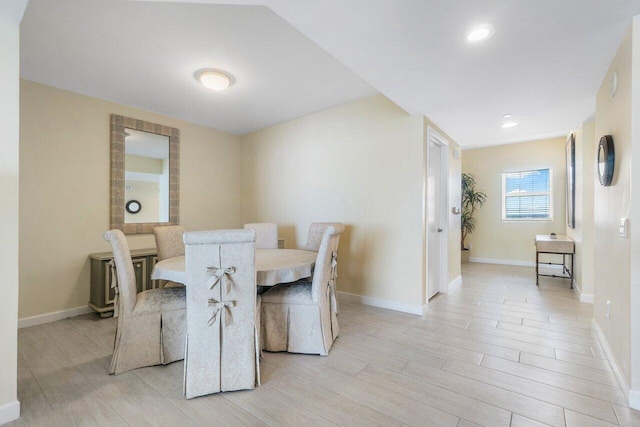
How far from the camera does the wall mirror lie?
3709mm

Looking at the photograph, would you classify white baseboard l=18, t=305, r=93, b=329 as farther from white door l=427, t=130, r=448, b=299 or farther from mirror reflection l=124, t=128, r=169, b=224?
white door l=427, t=130, r=448, b=299

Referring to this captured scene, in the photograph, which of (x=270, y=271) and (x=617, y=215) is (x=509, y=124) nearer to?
(x=617, y=215)

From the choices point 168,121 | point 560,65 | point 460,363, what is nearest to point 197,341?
point 460,363

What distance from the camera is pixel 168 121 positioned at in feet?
14.0

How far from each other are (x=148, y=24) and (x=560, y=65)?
3.26 meters

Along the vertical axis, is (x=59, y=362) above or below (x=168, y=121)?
below

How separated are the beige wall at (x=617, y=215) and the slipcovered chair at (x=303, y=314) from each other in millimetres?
1962

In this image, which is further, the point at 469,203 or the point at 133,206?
the point at 469,203

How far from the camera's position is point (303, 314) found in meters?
2.36

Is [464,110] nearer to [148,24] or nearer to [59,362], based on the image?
[148,24]

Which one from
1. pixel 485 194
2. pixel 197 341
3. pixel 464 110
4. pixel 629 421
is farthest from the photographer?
pixel 485 194

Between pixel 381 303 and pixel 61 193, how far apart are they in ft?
13.3

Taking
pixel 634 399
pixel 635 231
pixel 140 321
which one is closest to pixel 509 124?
pixel 635 231

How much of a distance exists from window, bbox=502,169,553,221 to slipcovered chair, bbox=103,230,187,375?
6.59 metres
